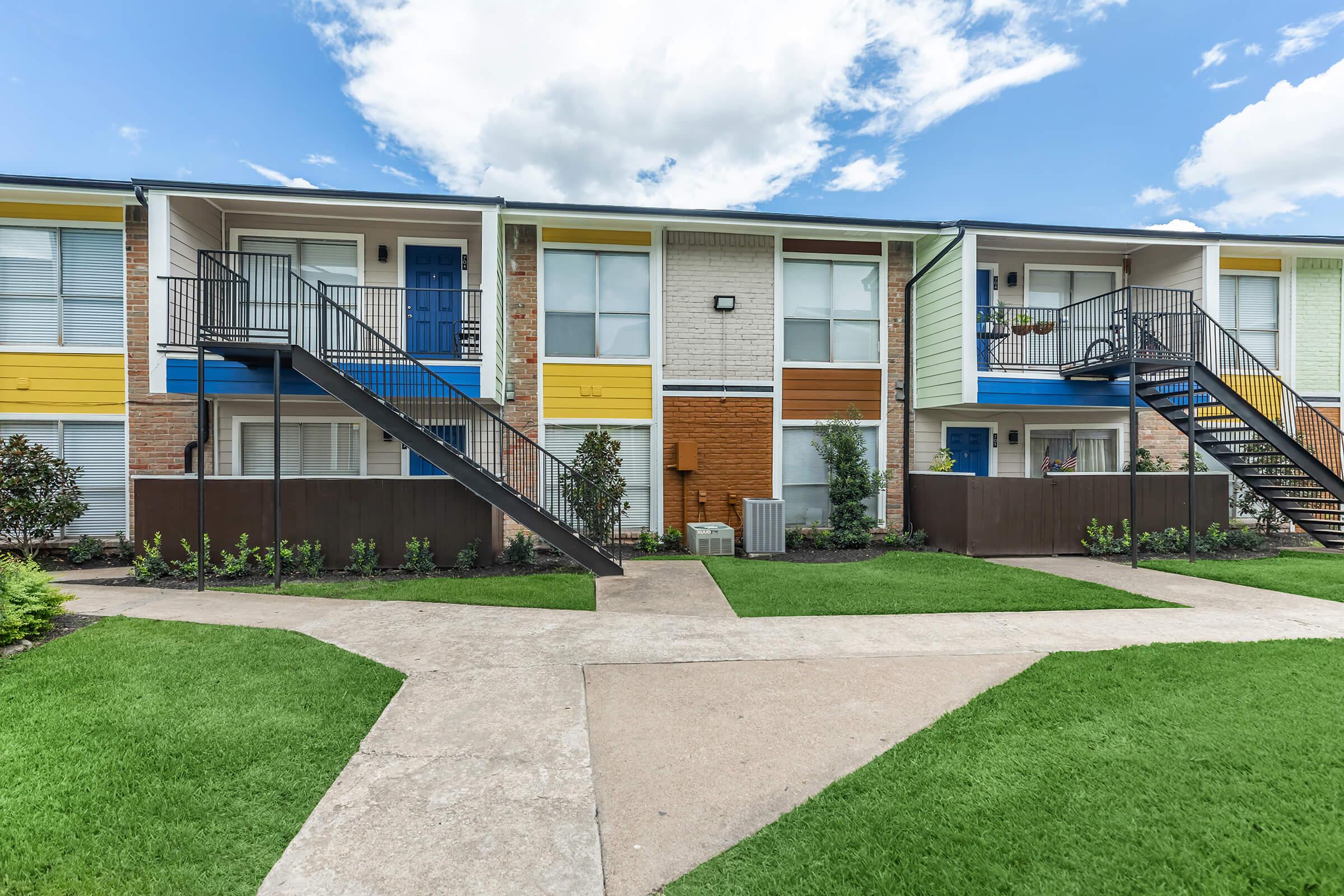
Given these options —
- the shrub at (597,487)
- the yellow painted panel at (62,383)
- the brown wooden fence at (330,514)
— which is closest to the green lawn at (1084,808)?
the shrub at (597,487)

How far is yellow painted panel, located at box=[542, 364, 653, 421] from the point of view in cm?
1087

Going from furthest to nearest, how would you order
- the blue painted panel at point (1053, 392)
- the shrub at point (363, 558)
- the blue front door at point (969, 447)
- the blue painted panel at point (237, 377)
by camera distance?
the blue front door at point (969, 447)
the blue painted panel at point (1053, 392)
the blue painted panel at point (237, 377)
the shrub at point (363, 558)

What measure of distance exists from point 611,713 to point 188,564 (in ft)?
25.3

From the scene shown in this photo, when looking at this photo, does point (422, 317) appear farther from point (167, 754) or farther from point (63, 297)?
point (167, 754)

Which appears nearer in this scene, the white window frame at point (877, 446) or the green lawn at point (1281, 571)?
the green lawn at point (1281, 571)

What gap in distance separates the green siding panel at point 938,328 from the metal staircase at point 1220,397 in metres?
2.12

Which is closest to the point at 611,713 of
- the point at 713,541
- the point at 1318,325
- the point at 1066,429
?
the point at 713,541

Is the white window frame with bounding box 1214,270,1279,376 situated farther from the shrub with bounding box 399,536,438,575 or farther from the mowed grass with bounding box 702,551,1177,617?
the shrub with bounding box 399,536,438,575

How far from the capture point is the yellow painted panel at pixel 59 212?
32.4 ft

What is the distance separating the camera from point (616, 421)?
10.9 meters

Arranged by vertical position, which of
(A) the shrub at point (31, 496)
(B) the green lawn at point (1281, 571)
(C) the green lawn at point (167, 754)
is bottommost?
(B) the green lawn at point (1281, 571)

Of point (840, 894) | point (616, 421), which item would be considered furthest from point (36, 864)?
point (616, 421)

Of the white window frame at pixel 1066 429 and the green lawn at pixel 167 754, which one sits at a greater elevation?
the white window frame at pixel 1066 429

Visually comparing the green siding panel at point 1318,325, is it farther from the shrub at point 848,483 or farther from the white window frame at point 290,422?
the white window frame at point 290,422
